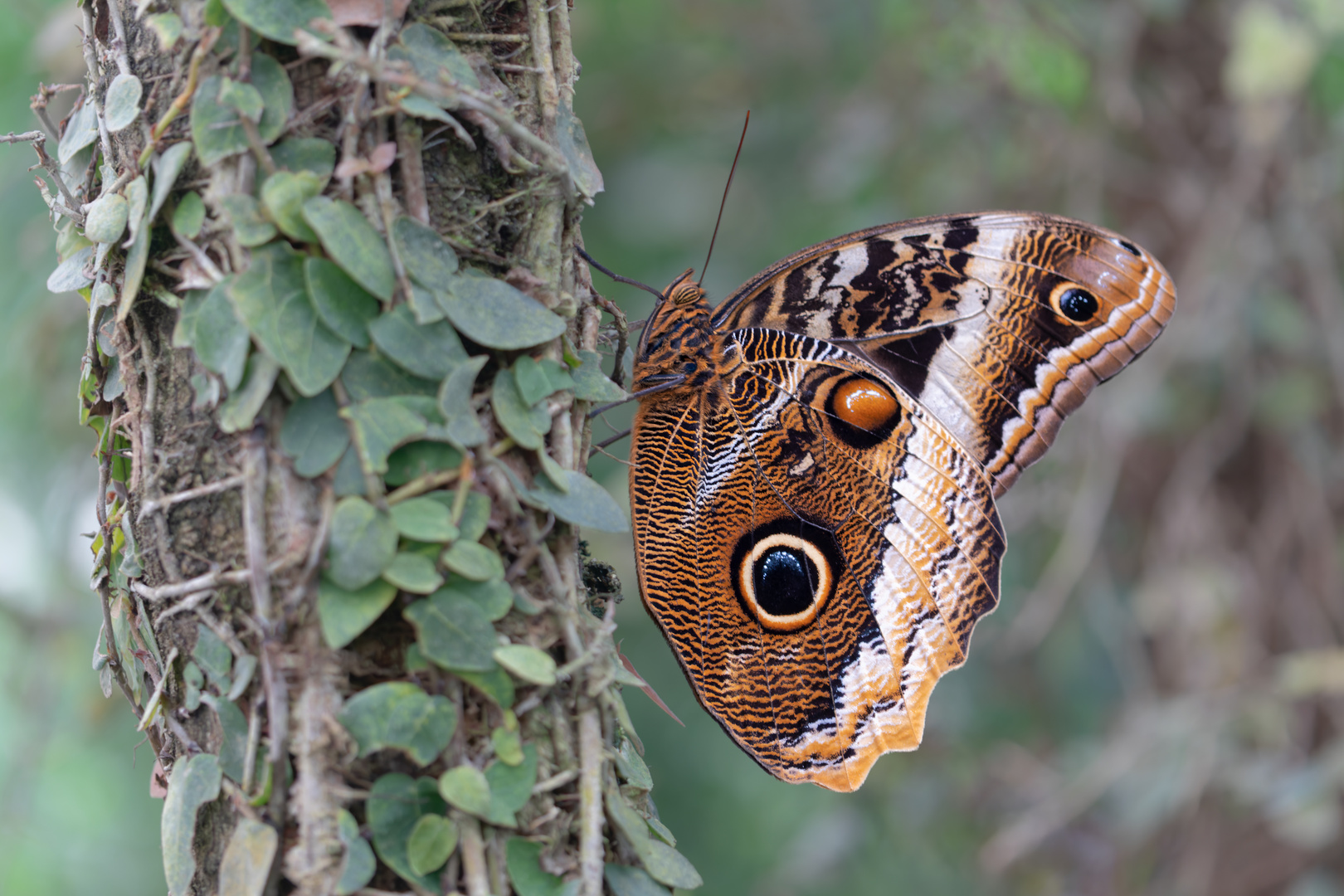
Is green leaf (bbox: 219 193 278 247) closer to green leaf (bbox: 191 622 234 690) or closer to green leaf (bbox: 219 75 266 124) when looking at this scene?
green leaf (bbox: 219 75 266 124)

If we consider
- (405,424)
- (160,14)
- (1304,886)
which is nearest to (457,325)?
(405,424)

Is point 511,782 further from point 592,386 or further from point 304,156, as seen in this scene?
point 304,156

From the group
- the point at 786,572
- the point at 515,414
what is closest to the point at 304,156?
the point at 515,414

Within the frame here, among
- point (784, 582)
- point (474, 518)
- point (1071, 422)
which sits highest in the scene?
point (474, 518)

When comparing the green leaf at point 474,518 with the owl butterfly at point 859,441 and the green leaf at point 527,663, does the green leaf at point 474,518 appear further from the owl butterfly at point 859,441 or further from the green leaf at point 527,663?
the owl butterfly at point 859,441

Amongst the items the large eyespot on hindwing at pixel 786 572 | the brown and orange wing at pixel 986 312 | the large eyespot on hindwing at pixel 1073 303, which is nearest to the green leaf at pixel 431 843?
the large eyespot on hindwing at pixel 786 572

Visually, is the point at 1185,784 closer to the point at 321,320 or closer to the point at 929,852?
the point at 929,852

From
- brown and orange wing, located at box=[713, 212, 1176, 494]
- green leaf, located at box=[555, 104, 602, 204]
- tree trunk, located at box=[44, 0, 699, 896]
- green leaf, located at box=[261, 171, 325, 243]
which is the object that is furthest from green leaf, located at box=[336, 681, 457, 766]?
brown and orange wing, located at box=[713, 212, 1176, 494]
